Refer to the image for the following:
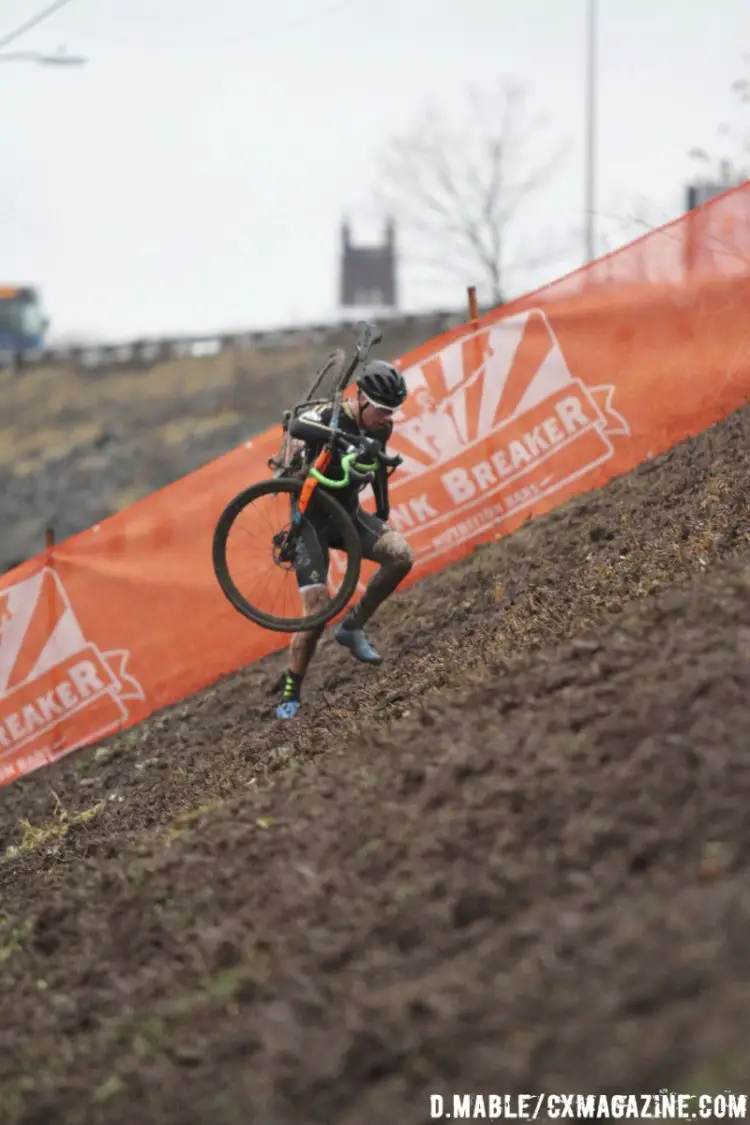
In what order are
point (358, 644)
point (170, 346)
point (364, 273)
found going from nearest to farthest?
point (358, 644) < point (170, 346) < point (364, 273)

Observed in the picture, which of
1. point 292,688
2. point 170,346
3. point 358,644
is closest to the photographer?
point 358,644

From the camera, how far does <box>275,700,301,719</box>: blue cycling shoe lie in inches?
336

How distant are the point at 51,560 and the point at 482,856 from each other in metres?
7.11

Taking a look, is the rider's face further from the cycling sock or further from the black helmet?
the cycling sock

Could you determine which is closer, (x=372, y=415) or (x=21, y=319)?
(x=372, y=415)

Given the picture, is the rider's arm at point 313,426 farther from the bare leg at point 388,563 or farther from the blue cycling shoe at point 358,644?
the blue cycling shoe at point 358,644

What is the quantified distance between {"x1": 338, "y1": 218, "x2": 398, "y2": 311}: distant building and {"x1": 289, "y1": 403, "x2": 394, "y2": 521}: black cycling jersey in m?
79.5

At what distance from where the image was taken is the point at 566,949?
11.7 ft

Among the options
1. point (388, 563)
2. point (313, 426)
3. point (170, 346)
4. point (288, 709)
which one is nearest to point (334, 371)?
point (313, 426)

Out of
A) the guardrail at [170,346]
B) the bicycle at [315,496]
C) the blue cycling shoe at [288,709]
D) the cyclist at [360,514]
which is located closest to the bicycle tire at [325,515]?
the bicycle at [315,496]

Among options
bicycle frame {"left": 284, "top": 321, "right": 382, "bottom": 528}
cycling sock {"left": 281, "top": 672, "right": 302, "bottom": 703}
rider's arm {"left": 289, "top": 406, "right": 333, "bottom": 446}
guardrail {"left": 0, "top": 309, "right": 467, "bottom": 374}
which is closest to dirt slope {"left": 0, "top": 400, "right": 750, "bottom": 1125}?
cycling sock {"left": 281, "top": 672, "right": 302, "bottom": 703}

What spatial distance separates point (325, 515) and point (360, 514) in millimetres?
254

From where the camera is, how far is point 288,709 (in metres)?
8.55

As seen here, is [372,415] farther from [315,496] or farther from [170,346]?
[170,346]
